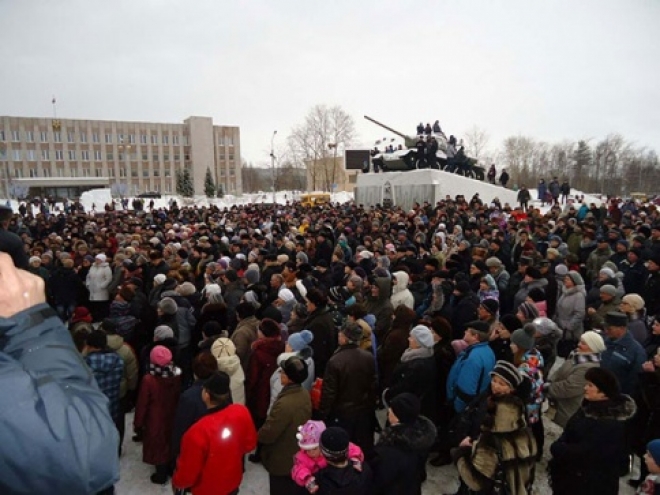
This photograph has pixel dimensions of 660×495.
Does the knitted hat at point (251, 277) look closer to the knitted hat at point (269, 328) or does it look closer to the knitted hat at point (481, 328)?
the knitted hat at point (269, 328)

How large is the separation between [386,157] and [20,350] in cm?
2756

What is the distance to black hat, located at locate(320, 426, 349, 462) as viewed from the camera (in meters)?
2.76

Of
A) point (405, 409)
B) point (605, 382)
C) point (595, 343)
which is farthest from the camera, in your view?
point (595, 343)

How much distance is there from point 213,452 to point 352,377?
153 cm

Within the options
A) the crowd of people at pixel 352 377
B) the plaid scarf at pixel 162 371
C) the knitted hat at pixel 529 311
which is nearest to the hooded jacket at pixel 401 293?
the crowd of people at pixel 352 377

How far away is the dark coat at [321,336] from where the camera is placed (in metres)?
5.46

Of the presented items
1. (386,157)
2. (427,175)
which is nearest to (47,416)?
(427,175)

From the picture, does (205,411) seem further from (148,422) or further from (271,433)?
(148,422)

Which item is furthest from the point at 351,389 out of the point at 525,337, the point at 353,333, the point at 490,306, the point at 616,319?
the point at 616,319

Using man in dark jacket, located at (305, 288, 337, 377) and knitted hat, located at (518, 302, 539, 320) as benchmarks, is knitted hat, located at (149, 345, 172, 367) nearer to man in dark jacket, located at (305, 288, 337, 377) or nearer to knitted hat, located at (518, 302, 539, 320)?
man in dark jacket, located at (305, 288, 337, 377)

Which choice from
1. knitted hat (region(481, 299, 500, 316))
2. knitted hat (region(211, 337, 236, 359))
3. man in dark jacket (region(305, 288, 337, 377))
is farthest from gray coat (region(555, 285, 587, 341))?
knitted hat (region(211, 337, 236, 359))

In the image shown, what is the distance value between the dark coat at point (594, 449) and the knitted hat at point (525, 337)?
0.85 metres

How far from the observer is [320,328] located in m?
5.51

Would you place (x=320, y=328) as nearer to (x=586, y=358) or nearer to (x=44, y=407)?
(x=586, y=358)
